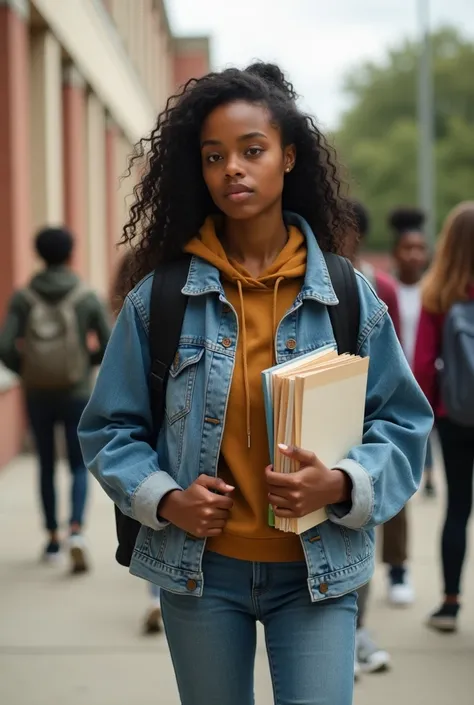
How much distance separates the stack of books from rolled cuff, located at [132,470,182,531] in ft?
0.76

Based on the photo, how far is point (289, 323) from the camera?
2635mm

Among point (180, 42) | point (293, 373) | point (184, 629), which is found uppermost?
point (180, 42)

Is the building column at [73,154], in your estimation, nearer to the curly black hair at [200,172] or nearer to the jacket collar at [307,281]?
the curly black hair at [200,172]

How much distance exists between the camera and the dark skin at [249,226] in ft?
8.06

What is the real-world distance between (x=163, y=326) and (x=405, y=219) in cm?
551

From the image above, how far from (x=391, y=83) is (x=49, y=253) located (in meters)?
65.8

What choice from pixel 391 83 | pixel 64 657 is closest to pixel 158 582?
pixel 64 657

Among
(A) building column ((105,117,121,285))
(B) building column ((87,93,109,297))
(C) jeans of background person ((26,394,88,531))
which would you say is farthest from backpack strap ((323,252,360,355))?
(A) building column ((105,117,121,285))

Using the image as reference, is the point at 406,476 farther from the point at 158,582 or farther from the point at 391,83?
the point at 391,83

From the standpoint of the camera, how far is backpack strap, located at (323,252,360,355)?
269cm

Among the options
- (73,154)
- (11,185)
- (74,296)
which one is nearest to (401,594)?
(74,296)

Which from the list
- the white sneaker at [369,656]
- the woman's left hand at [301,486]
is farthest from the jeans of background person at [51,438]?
the woman's left hand at [301,486]

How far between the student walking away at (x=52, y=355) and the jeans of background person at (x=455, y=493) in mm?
2329

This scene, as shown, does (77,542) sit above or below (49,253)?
below
